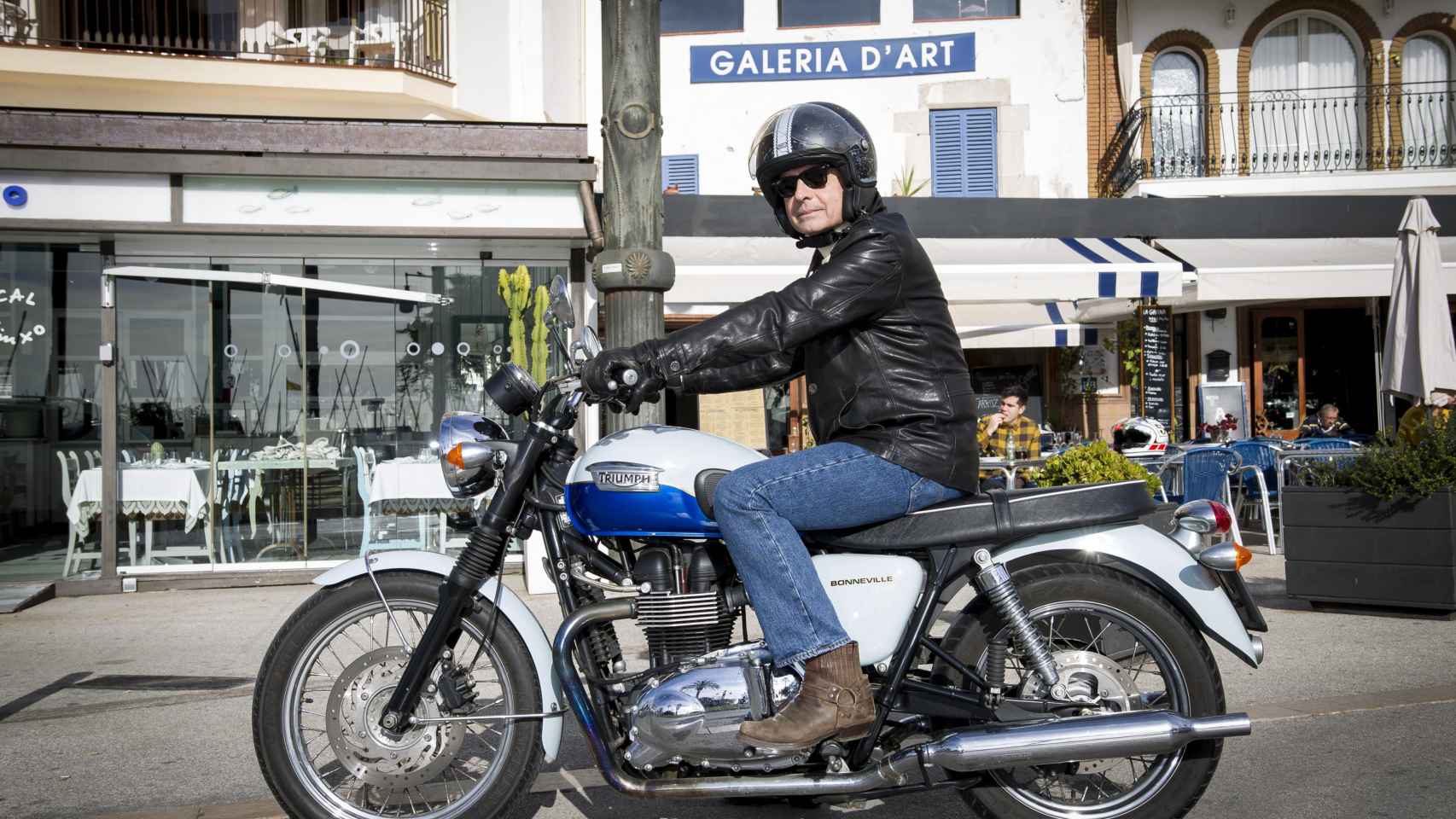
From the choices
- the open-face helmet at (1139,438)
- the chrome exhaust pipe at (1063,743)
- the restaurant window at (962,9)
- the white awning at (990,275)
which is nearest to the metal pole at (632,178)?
the chrome exhaust pipe at (1063,743)

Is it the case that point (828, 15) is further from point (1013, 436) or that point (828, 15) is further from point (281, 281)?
point (281, 281)

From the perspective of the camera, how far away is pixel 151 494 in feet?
29.5

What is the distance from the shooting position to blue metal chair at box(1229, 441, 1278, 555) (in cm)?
956

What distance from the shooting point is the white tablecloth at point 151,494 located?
8.88 m

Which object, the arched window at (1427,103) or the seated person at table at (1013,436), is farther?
the arched window at (1427,103)

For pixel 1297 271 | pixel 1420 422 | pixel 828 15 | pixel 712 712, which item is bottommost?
pixel 712 712

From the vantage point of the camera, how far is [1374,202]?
13812 mm

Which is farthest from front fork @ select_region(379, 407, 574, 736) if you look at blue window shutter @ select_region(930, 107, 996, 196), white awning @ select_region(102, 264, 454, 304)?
blue window shutter @ select_region(930, 107, 996, 196)

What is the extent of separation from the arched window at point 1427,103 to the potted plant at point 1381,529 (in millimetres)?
13391

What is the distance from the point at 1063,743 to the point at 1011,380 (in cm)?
1383

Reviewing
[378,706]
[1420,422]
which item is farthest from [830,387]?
[1420,422]

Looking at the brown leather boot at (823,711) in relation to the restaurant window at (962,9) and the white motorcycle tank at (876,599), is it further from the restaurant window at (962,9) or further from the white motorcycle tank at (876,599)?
the restaurant window at (962,9)

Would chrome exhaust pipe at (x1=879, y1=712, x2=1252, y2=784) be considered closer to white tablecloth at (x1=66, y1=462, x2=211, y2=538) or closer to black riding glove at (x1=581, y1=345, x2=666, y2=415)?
→ black riding glove at (x1=581, y1=345, x2=666, y2=415)

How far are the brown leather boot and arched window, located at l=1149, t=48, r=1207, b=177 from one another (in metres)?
16.0
